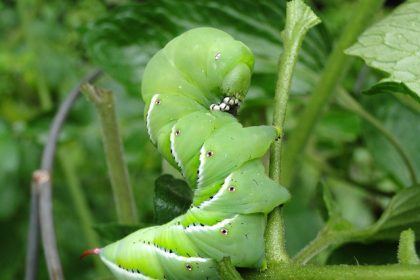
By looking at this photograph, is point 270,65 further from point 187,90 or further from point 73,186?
point 73,186

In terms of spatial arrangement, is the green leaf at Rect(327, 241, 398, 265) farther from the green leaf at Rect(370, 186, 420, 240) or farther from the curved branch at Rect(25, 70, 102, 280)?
the curved branch at Rect(25, 70, 102, 280)

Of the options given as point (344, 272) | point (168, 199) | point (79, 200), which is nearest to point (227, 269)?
point (344, 272)

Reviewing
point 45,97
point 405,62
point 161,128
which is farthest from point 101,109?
point 45,97

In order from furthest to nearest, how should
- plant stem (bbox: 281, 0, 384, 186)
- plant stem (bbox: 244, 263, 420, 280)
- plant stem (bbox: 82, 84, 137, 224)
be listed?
1. plant stem (bbox: 281, 0, 384, 186)
2. plant stem (bbox: 82, 84, 137, 224)
3. plant stem (bbox: 244, 263, 420, 280)

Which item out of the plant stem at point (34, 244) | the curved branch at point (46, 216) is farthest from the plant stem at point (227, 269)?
the plant stem at point (34, 244)

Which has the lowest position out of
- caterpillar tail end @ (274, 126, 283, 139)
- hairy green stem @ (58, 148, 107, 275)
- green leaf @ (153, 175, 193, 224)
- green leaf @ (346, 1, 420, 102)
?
hairy green stem @ (58, 148, 107, 275)

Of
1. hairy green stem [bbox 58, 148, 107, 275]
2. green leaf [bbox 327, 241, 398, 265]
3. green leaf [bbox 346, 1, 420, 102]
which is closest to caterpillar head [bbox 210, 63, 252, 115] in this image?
green leaf [bbox 346, 1, 420, 102]

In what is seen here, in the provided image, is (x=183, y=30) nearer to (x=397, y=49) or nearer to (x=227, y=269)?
(x=397, y=49)
